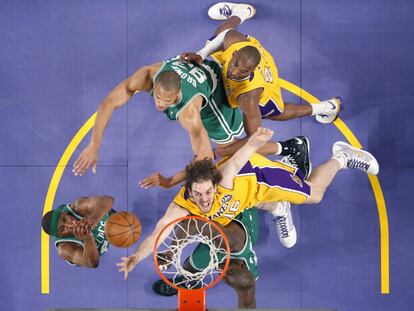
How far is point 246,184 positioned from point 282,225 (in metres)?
1.08

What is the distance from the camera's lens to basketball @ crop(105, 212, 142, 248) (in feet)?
21.6

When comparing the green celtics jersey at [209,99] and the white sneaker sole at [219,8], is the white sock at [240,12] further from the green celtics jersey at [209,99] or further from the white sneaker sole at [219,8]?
the green celtics jersey at [209,99]

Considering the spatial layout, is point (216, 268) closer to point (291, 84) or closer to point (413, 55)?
point (291, 84)

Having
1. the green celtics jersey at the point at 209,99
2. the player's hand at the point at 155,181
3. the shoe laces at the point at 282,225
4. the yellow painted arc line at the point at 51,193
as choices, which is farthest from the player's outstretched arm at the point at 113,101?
the shoe laces at the point at 282,225

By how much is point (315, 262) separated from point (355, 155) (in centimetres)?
147

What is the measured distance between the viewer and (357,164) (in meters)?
6.94

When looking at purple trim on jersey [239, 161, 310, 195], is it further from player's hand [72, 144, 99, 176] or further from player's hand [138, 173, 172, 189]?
player's hand [72, 144, 99, 176]

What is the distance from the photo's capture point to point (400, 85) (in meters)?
7.24

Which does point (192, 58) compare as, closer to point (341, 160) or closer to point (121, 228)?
point (121, 228)

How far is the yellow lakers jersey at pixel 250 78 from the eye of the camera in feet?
20.0

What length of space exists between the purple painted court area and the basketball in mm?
538

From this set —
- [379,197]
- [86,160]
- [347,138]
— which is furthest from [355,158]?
[86,160]

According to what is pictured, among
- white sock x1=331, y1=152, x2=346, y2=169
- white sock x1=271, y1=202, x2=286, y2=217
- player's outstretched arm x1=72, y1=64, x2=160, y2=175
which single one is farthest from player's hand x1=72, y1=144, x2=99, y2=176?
white sock x1=331, y1=152, x2=346, y2=169

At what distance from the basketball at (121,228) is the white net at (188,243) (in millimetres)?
385
